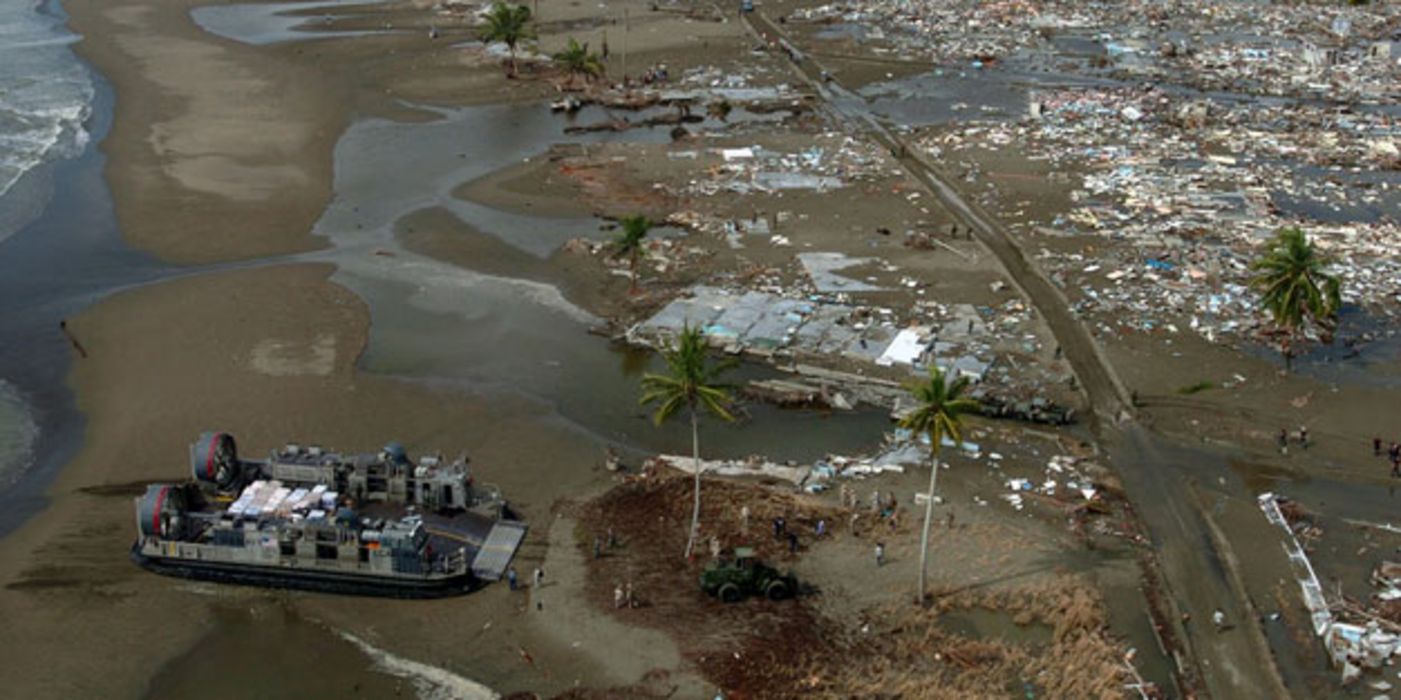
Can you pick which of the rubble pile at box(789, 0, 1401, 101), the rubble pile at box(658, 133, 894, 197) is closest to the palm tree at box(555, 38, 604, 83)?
the rubble pile at box(658, 133, 894, 197)

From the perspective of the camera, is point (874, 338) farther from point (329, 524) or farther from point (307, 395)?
point (329, 524)

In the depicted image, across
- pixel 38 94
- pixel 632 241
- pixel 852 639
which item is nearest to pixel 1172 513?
pixel 852 639

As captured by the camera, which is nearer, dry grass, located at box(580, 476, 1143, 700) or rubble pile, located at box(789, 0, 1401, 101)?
dry grass, located at box(580, 476, 1143, 700)

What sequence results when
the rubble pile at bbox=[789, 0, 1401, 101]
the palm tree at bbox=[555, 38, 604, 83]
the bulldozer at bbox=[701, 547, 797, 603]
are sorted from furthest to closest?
the rubble pile at bbox=[789, 0, 1401, 101] → the palm tree at bbox=[555, 38, 604, 83] → the bulldozer at bbox=[701, 547, 797, 603]

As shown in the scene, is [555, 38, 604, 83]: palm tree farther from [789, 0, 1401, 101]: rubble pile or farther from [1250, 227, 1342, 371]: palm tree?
[1250, 227, 1342, 371]: palm tree

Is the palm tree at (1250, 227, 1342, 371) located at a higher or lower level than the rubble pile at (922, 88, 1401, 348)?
higher

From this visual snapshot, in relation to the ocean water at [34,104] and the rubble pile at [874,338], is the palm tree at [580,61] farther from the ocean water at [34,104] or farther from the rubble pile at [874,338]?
the rubble pile at [874,338]

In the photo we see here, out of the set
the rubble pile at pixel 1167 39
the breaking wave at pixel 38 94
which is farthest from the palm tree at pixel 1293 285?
the breaking wave at pixel 38 94
